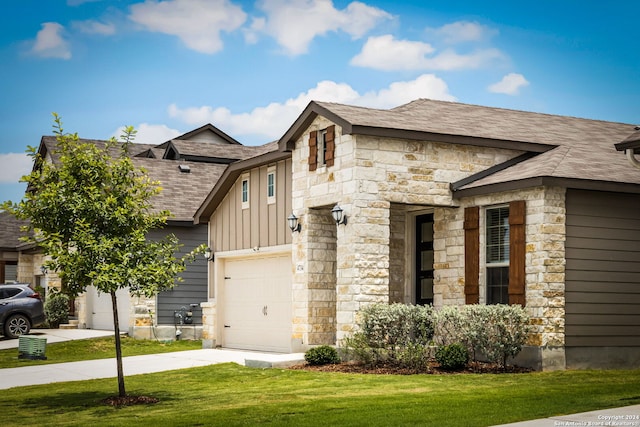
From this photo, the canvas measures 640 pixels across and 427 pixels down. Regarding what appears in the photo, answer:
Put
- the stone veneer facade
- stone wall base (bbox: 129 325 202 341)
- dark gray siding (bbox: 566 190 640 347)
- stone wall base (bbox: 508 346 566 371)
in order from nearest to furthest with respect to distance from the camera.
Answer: stone wall base (bbox: 508 346 566 371)
the stone veneer facade
dark gray siding (bbox: 566 190 640 347)
stone wall base (bbox: 129 325 202 341)

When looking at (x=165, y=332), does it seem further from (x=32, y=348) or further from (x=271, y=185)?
(x=271, y=185)

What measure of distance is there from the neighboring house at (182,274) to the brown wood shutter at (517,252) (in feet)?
31.9

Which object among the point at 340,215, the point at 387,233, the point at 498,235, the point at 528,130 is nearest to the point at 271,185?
the point at 340,215

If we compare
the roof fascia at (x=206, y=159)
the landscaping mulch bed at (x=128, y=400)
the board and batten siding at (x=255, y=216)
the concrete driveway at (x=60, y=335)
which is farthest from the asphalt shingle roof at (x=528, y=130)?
the roof fascia at (x=206, y=159)

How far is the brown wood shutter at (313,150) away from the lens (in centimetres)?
1861

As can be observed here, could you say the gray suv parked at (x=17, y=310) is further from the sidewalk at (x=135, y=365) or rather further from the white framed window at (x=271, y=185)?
the white framed window at (x=271, y=185)

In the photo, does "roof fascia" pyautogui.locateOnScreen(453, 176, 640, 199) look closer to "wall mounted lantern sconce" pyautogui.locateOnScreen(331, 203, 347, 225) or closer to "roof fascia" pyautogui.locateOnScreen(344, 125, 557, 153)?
"roof fascia" pyautogui.locateOnScreen(344, 125, 557, 153)

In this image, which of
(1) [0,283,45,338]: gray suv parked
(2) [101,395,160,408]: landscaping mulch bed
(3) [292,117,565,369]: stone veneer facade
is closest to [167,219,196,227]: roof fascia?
(1) [0,283,45,338]: gray suv parked

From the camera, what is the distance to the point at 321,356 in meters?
17.1

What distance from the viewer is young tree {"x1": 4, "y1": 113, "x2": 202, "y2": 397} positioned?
44.3ft

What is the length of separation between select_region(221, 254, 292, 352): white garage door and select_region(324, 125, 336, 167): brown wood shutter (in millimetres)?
3410

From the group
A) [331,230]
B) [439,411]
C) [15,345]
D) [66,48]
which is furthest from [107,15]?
[439,411]

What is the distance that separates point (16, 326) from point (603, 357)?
17333 millimetres

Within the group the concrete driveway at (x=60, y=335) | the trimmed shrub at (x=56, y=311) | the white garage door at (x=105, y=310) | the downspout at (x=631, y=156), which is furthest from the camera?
the trimmed shrub at (x=56, y=311)
